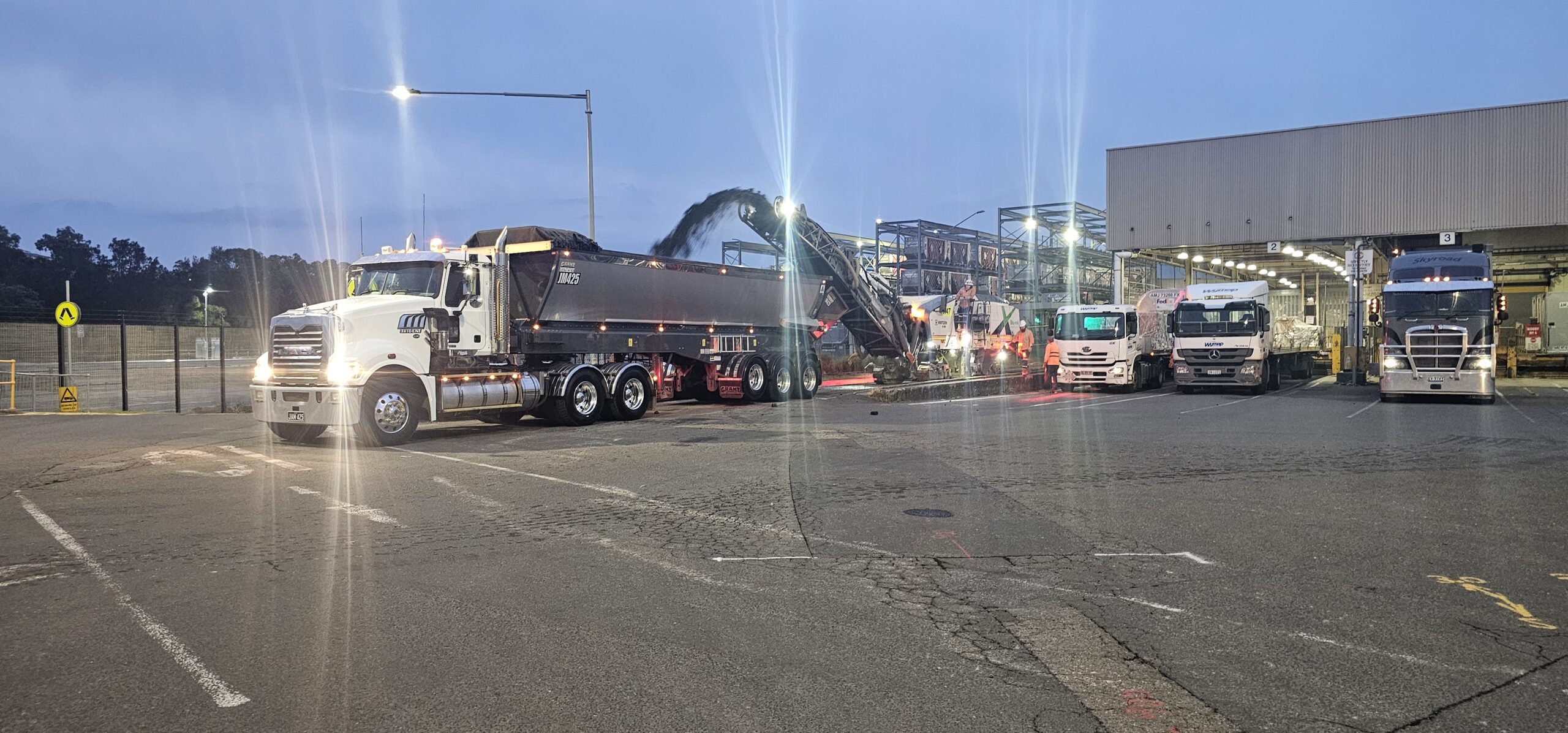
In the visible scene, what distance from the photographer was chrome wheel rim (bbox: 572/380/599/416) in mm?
17859

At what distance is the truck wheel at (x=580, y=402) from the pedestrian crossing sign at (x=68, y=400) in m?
13.5

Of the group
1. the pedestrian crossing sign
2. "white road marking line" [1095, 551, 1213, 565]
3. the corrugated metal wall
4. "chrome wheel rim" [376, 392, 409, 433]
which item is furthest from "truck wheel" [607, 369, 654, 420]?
the corrugated metal wall

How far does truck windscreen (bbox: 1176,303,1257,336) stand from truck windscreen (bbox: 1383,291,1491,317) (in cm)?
429

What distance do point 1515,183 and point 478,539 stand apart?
117ft

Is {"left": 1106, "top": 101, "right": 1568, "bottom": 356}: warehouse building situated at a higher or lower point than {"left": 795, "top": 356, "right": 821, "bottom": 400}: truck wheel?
higher

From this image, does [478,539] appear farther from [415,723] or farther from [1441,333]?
[1441,333]

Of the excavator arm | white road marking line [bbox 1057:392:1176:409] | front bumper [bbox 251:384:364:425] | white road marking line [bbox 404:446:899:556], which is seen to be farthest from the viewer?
the excavator arm

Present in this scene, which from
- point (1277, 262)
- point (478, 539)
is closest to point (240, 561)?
point (478, 539)

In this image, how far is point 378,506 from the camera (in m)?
9.33

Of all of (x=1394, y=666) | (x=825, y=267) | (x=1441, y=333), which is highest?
(x=825, y=267)

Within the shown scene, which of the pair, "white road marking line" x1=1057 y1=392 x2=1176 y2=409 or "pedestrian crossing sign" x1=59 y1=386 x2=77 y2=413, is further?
"pedestrian crossing sign" x1=59 y1=386 x2=77 y2=413

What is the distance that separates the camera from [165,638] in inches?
207

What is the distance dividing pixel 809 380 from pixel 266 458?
13753 millimetres

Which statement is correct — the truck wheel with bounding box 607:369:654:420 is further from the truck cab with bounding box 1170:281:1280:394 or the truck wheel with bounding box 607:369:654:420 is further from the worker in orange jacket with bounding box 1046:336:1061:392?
the truck cab with bounding box 1170:281:1280:394
